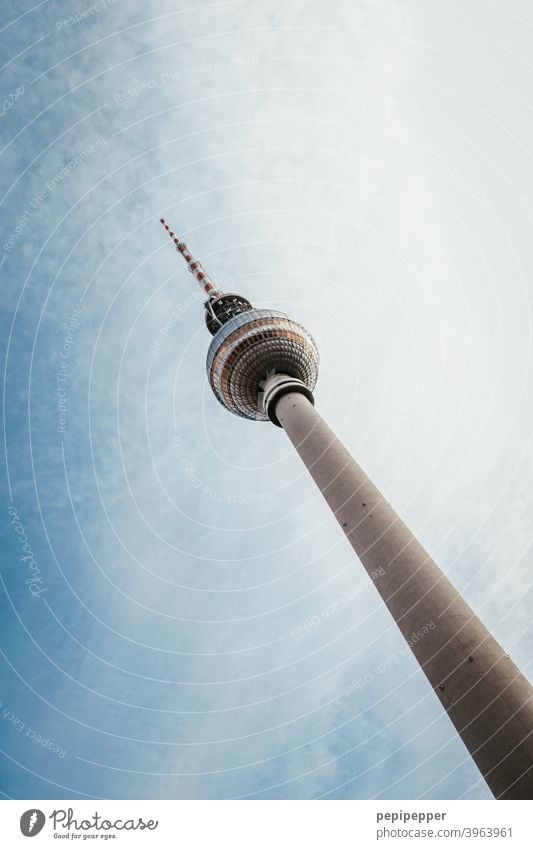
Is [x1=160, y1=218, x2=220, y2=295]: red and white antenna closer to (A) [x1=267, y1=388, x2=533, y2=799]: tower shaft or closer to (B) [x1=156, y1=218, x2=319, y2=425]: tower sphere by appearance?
(B) [x1=156, y1=218, x2=319, y2=425]: tower sphere

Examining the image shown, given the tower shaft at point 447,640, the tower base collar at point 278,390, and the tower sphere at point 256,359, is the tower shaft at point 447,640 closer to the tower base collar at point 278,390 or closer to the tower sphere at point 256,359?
the tower base collar at point 278,390

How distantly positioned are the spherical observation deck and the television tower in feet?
2.66

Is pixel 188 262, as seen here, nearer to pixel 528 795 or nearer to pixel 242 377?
pixel 242 377

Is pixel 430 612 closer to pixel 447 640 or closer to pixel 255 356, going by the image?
pixel 447 640

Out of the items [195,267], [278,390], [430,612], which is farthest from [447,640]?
[195,267]

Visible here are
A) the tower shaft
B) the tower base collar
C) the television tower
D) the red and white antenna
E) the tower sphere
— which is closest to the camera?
the tower shaft

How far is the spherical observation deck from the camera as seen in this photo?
Result: 39.7 metres

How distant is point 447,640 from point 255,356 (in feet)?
93.2

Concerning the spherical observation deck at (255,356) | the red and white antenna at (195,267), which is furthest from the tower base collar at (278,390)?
the red and white antenna at (195,267)

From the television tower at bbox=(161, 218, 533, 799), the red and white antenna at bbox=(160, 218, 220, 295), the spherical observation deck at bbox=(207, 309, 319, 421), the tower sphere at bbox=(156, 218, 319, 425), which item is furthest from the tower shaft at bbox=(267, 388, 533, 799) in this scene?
the red and white antenna at bbox=(160, 218, 220, 295)

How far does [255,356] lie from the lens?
39625 millimetres

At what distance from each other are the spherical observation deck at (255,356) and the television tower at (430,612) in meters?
0.81

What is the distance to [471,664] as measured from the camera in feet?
48.3
